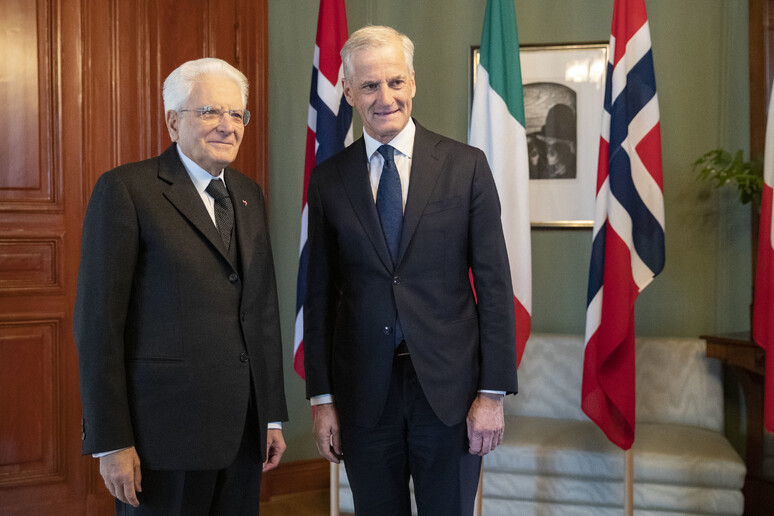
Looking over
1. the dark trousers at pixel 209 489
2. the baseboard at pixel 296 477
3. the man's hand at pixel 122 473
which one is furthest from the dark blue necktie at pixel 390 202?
the baseboard at pixel 296 477

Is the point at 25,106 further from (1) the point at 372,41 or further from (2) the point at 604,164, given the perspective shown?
(2) the point at 604,164

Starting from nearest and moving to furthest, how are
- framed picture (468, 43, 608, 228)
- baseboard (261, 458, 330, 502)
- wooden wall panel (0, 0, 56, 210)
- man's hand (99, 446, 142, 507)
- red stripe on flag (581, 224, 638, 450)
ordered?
man's hand (99, 446, 142, 507) < red stripe on flag (581, 224, 638, 450) < wooden wall panel (0, 0, 56, 210) < baseboard (261, 458, 330, 502) < framed picture (468, 43, 608, 228)

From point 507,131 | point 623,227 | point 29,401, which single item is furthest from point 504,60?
point 29,401

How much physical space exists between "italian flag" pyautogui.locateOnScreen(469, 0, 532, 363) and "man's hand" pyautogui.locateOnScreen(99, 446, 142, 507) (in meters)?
1.78

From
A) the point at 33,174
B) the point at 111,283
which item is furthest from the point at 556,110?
the point at 111,283

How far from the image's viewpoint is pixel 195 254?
1.53 meters

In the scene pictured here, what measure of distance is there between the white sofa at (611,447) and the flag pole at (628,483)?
7.5 inches

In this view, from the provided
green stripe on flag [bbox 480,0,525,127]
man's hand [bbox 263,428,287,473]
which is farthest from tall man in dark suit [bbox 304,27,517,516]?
green stripe on flag [bbox 480,0,525,127]

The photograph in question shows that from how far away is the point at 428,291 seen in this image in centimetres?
164

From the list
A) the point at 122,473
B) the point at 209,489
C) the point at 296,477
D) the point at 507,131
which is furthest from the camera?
the point at 296,477

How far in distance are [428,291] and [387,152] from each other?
1.16ft

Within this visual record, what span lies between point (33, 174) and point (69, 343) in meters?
0.76

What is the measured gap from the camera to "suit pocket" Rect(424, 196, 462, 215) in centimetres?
165

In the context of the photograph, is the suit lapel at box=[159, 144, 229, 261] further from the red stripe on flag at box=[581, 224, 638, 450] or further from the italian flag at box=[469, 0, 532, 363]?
the red stripe on flag at box=[581, 224, 638, 450]
